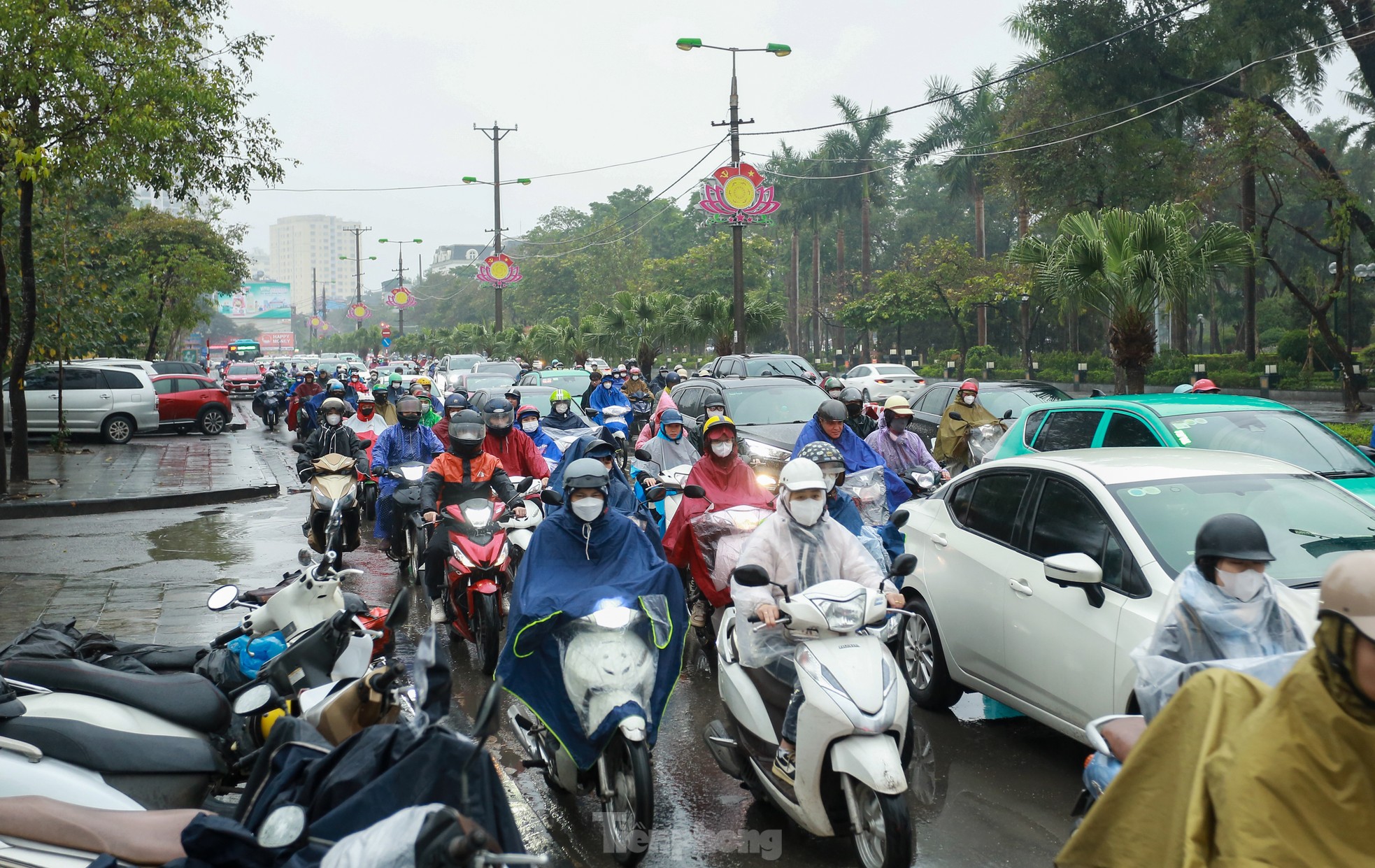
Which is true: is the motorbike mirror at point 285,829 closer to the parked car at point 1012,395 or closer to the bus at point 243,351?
the parked car at point 1012,395

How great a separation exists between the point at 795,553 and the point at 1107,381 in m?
38.6

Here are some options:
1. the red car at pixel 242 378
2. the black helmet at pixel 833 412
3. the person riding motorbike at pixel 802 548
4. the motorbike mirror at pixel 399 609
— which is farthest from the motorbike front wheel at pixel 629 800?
the red car at pixel 242 378

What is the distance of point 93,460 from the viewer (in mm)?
21281

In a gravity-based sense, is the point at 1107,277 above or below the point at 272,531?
above

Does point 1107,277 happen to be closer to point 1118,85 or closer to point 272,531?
point 272,531

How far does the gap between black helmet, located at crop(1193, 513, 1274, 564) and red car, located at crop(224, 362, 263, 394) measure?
145 feet

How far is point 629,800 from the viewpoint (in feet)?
15.2

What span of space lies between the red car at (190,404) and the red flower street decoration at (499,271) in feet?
55.0

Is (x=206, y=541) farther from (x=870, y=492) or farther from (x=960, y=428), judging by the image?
(x=960, y=428)

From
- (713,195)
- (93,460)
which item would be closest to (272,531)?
(93,460)

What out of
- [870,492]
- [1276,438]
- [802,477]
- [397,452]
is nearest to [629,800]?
[802,477]

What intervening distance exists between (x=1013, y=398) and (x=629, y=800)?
10.7m

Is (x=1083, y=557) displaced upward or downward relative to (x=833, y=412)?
downward

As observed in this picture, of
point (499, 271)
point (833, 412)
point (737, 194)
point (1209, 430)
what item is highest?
point (737, 194)
